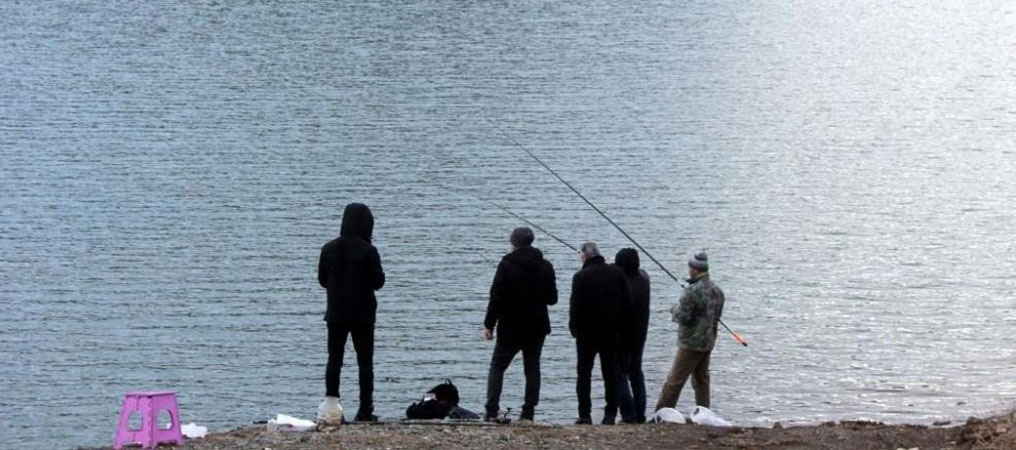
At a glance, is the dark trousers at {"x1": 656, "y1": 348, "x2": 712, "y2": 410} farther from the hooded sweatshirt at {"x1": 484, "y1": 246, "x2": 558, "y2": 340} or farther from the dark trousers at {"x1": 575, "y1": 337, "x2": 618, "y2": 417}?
the hooded sweatshirt at {"x1": 484, "y1": 246, "x2": 558, "y2": 340}

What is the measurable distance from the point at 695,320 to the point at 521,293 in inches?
60.4

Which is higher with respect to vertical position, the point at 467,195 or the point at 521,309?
the point at 467,195

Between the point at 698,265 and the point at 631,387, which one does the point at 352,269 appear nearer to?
the point at 698,265

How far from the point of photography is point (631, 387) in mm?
14352

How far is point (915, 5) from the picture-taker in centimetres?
7244

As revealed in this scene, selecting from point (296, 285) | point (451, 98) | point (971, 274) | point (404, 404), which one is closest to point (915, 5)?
point (451, 98)

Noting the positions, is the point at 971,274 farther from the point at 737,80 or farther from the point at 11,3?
the point at 11,3

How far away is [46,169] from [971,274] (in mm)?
20143

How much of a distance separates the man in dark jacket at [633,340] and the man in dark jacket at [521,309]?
69 cm

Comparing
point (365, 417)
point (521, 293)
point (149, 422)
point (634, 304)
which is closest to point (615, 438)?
point (521, 293)

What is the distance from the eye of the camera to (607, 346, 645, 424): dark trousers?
13750 mm

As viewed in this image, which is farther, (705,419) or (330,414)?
(705,419)

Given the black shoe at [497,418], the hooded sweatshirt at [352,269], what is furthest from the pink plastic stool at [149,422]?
the black shoe at [497,418]

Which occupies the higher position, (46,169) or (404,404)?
(46,169)
